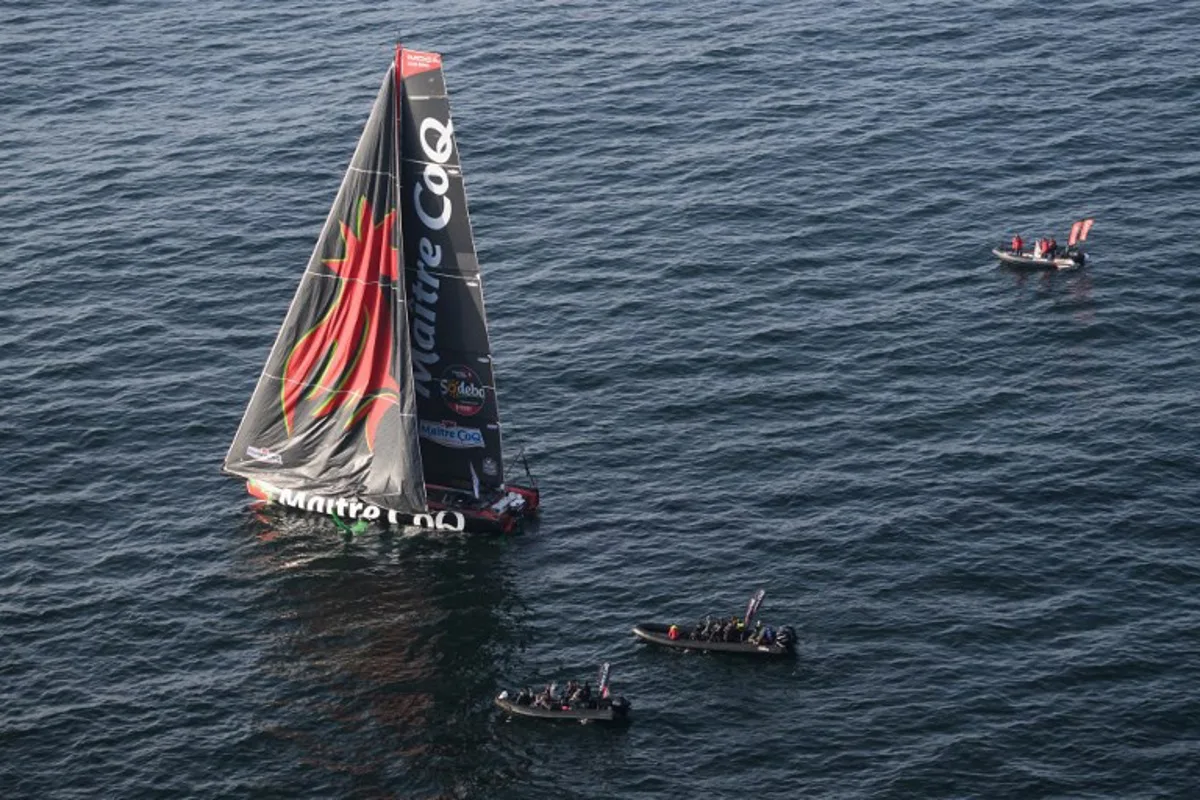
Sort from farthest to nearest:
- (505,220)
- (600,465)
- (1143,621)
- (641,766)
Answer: (505,220) < (600,465) < (1143,621) < (641,766)

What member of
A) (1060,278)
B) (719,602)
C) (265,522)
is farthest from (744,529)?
(1060,278)

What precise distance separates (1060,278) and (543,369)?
4324 cm

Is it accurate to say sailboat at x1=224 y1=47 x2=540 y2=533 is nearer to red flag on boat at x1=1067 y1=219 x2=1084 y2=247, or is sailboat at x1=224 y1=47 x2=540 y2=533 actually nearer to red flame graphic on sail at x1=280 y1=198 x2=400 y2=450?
red flame graphic on sail at x1=280 y1=198 x2=400 y2=450

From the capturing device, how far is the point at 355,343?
5113 inches

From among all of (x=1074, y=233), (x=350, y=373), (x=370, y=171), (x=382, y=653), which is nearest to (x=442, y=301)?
(x=350, y=373)

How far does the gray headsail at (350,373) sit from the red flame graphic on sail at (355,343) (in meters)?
0.07

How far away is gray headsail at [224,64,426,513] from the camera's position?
126 meters

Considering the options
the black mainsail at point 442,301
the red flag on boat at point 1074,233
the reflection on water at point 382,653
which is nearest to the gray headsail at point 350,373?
the black mainsail at point 442,301

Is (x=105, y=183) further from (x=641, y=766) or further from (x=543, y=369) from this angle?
(x=641, y=766)

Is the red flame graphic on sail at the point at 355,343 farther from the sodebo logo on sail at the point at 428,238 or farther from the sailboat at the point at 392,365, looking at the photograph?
the sodebo logo on sail at the point at 428,238

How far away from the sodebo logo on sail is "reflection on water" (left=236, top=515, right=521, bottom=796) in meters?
12.3

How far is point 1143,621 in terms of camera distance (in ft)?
379

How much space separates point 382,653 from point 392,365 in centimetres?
2097

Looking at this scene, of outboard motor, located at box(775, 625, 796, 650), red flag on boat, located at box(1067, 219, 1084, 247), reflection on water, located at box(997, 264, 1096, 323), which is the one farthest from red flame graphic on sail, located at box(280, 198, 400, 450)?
red flag on boat, located at box(1067, 219, 1084, 247)
